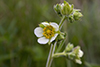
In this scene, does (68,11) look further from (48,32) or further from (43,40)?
(43,40)

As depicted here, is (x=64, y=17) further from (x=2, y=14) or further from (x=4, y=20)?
(x=2, y=14)

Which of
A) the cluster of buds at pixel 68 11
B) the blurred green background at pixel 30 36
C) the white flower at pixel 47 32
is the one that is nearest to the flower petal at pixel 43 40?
the white flower at pixel 47 32

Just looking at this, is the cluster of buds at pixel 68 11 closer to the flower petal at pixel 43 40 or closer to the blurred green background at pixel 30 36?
the flower petal at pixel 43 40

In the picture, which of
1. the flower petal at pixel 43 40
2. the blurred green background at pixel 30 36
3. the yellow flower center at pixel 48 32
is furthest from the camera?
the blurred green background at pixel 30 36

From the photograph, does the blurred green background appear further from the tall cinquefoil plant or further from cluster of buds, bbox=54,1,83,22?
cluster of buds, bbox=54,1,83,22

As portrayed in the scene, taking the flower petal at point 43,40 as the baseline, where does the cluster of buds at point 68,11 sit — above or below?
above

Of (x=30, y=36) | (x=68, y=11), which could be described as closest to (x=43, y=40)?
(x=68, y=11)

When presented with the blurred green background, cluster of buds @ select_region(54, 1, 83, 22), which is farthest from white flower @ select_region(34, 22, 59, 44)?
the blurred green background

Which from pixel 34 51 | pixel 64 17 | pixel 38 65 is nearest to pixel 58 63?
pixel 38 65
